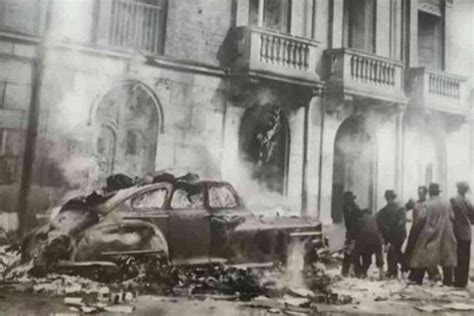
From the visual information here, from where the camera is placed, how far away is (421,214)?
26.9ft

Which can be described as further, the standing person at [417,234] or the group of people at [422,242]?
the standing person at [417,234]

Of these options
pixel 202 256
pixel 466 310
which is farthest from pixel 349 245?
pixel 202 256

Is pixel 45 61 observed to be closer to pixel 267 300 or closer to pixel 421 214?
pixel 267 300

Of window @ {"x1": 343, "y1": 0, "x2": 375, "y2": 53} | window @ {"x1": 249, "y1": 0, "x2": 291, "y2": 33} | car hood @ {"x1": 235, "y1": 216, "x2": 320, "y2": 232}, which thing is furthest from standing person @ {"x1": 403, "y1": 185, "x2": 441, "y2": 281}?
window @ {"x1": 343, "y1": 0, "x2": 375, "y2": 53}

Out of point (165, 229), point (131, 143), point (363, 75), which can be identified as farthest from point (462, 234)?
point (131, 143)

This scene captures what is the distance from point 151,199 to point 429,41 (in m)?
8.85

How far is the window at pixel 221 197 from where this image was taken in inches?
293

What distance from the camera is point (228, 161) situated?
9.12 meters

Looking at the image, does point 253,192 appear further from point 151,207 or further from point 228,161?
point 151,207

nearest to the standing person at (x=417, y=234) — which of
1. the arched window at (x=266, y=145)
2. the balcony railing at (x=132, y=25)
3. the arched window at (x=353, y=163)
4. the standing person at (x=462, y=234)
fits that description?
the standing person at (x=462, y=234)

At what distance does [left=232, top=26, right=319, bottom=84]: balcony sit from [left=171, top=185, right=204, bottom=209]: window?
2.86 metres

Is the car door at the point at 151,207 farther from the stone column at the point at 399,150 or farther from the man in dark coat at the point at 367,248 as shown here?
the stone column at the point at 399,150

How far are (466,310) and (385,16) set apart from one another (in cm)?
704

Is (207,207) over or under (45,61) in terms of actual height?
under
